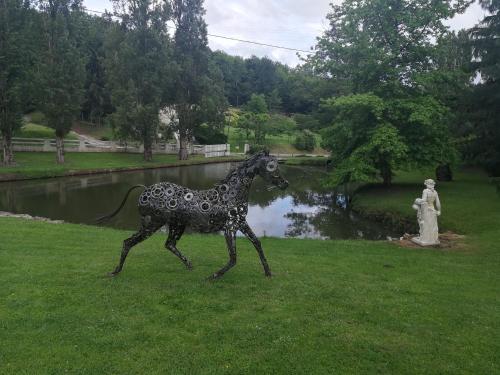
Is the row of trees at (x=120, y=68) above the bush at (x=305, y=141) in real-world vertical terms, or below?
above

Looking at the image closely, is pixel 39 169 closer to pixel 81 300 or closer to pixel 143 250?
pixel 143 250

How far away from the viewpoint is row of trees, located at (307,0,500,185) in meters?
22.1

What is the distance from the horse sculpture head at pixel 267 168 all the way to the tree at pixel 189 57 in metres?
37.3

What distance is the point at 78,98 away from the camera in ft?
112

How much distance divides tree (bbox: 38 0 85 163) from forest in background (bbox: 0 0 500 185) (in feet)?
0.27

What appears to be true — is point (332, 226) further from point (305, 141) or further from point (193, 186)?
point (305, 141)

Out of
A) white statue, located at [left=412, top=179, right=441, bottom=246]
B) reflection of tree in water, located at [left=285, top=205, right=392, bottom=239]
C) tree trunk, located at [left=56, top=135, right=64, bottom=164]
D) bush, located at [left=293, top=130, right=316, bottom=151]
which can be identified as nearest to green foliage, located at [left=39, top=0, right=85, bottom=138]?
tree trunk, located at [left=56, top=135, right=64, bottom=164]

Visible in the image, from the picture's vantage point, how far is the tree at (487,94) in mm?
20203

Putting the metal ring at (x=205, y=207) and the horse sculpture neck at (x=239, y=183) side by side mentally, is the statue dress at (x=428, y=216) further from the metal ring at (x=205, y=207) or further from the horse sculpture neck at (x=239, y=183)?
the metal ring at (x=205, y=207)

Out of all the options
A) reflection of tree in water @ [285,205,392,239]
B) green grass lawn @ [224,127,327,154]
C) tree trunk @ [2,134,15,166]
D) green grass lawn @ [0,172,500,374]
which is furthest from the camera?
green grass lawn @ [224,127,327,154]

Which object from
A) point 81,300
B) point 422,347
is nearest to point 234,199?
point 81,300

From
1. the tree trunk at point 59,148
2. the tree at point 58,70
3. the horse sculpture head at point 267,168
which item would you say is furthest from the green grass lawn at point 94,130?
the horse sculpture head at point 267,168

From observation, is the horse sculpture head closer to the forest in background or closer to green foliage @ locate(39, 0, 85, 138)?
the forest in background

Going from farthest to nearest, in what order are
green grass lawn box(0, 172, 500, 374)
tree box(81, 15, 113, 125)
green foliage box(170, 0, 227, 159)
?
tree box(81, 15, 113, 125), green foliage box(170, 0, 227, 159), green grass lawn box(0, 172, 500, 374)
